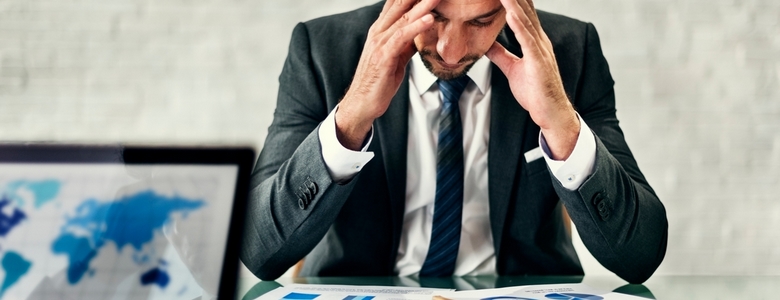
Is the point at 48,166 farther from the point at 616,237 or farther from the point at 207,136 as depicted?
the point at 207,136

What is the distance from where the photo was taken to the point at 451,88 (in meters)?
1.41

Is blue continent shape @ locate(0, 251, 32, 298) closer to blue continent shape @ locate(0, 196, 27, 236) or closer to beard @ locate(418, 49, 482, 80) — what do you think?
blue continent shape @ locate(0, 196, 27, 236)

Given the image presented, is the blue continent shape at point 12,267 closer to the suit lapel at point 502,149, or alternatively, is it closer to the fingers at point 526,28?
the fingers at point 526,28

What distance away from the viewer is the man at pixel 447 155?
121cm

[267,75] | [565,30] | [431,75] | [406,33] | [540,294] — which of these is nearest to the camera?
[540,294]

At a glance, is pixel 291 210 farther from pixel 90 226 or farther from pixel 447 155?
pixel 90 226

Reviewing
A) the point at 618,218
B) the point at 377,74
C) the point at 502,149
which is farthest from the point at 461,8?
the point at 618,218

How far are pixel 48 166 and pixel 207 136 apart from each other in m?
2.04

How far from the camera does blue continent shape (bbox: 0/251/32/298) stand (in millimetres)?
482

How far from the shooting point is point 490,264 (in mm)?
1421

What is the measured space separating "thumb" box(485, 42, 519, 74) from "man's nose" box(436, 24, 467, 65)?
0.25 feet

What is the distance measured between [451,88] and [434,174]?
0.59ft

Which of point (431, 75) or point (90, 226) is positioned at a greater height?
point (90, 226)

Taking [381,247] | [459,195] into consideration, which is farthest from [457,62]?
[381,247]
